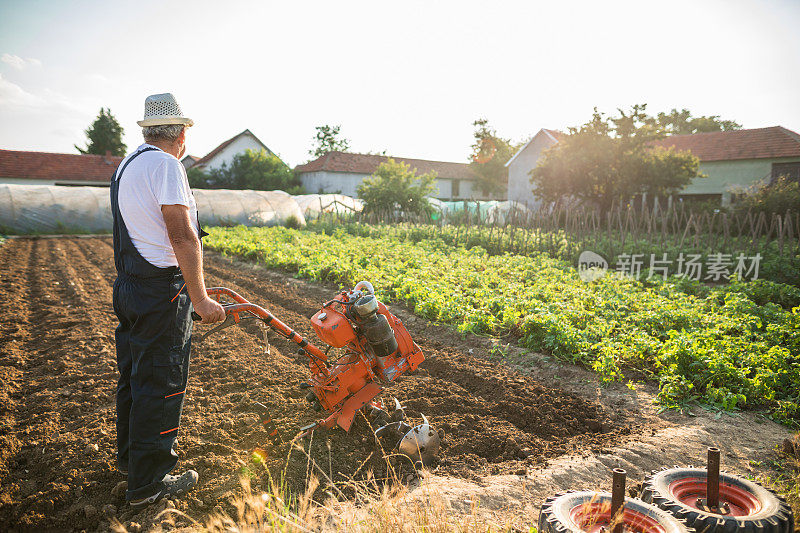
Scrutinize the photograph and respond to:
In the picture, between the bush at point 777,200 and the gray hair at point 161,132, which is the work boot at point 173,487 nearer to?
the gray hair at point 161,132

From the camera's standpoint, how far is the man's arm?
246 centimetres

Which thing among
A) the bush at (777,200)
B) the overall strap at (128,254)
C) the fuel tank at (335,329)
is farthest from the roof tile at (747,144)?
the overall strap at (128,254)

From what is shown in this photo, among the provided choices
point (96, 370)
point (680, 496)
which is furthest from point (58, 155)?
point (680, 496)

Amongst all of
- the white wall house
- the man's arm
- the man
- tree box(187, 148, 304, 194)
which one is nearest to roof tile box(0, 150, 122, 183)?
tree box(187, 148, 304, 194)

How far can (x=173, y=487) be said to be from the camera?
277cm

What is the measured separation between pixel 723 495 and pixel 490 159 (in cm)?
4813

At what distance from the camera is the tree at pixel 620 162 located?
73.8ft

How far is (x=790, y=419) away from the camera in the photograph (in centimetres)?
394

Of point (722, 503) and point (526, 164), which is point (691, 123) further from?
point (722, 503)

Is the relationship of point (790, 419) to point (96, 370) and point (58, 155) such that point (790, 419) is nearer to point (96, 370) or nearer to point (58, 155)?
point (96, 370)

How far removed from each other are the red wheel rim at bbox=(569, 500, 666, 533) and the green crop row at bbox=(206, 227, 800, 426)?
8.08 ft

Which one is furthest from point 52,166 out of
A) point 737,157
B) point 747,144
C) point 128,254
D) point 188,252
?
point 747,144

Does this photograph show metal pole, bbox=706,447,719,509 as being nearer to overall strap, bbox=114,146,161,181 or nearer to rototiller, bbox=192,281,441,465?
rototiller, bbox=192,281,441,465

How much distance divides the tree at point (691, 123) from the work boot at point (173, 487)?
6094 centimetres
